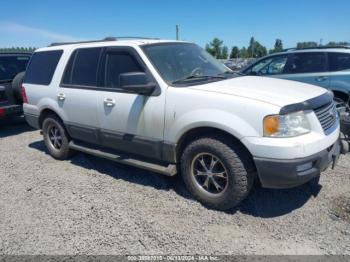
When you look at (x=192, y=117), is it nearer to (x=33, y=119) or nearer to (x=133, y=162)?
(x=133, y=162)

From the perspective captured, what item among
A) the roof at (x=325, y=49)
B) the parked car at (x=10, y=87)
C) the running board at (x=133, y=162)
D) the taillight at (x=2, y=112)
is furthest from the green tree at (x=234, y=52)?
the running board at (x=133, y=162)

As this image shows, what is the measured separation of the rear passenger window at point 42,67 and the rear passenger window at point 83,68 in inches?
17.2

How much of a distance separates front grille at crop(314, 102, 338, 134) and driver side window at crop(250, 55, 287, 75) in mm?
4075

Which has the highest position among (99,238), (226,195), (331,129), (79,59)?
(79,59)

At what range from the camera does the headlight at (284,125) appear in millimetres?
3113

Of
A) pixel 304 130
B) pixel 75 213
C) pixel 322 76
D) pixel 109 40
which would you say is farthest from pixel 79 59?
pixel 322 76

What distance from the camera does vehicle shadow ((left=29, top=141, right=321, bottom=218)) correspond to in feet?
12.1

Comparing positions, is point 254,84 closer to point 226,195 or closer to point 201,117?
point 201,117

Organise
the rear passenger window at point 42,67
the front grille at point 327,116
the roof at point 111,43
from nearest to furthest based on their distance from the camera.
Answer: the front grille at point 327,116, the roof at point 111,43, the rear passenger window at point 42,67

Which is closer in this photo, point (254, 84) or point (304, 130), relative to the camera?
point (304, 130)

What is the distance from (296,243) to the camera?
3061 millimetres

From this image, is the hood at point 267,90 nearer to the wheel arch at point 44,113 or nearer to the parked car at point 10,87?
the wheel arch at point 44,113

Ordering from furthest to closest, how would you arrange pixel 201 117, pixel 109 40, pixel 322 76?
pixel 322 76, pixel 109 40, pixel 201 117

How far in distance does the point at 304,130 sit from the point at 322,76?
4241 millimetres
